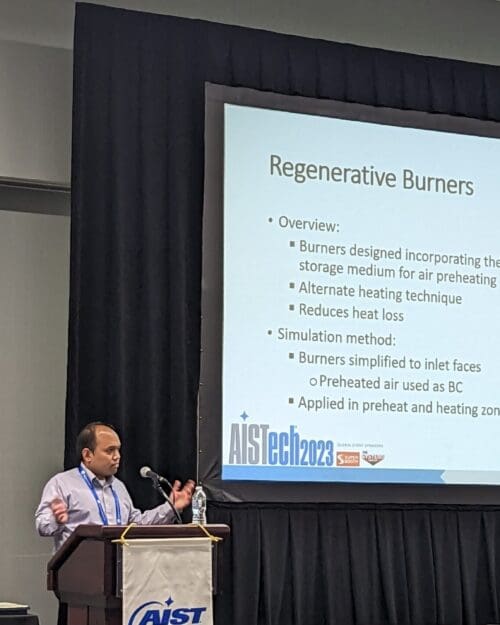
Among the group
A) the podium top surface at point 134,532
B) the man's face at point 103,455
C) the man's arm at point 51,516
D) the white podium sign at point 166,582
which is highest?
the man's face at point 103,455

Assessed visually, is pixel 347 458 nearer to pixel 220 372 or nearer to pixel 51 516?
pixel 220 372

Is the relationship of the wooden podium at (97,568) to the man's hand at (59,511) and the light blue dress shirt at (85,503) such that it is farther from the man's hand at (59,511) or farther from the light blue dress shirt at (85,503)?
the light blue dress shirt at (85,503)

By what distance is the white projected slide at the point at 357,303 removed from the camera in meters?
5.75

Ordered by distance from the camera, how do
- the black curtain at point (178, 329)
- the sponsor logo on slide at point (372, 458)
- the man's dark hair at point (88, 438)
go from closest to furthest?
the man's dark hair at point (88, 438) < the black curtain at point (178, 329) < the sponsor logo on slide at point (372, 458)

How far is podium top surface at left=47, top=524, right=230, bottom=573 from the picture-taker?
4082 mm

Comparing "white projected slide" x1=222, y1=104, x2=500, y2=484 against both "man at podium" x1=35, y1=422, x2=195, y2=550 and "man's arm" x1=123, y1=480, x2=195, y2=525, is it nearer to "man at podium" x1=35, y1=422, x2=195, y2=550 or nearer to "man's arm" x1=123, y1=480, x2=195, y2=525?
"man's arm" x1=123, y1=480, x2=195, y2=525

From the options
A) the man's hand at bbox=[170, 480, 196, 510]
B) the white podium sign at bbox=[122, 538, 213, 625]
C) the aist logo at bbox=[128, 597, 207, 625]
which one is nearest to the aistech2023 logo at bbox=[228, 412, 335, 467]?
the man's hand at bbox=[170, 480, 196, 510]

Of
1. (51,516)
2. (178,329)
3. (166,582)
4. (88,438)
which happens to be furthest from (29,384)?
(166,582)

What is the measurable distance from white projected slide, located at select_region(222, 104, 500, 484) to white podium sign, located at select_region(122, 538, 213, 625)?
147 cm

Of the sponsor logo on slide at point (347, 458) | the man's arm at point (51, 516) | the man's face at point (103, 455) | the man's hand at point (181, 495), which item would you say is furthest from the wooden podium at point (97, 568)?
the sponsor logo on slide at point (347, 458)

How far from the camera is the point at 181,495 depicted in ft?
16.9

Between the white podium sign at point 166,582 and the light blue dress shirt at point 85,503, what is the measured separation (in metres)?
0.72

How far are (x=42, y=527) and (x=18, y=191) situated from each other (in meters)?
1.97

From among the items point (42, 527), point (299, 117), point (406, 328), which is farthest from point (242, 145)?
point (42, 527)
